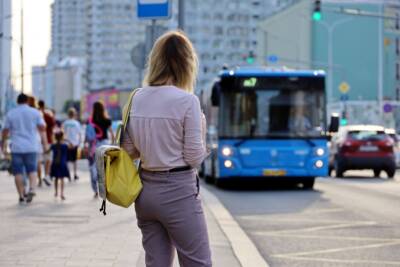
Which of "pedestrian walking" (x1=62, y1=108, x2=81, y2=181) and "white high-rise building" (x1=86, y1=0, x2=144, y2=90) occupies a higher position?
"white high-rise building" (x1=86, y1=0, x2=144, y2=90)

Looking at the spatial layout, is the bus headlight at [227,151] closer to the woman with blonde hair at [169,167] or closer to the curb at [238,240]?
the curb at [238,240]

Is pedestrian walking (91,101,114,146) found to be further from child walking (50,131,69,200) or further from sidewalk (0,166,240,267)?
sidewalk (0,166,240,267)

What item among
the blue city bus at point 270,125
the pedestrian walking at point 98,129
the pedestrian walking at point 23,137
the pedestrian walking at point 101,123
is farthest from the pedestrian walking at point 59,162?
the blue city bus at point 270,125

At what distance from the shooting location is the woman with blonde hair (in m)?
4.91

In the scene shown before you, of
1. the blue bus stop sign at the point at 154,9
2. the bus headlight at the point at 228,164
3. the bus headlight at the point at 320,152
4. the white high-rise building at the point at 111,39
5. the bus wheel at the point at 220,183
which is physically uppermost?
the white high-rise building at the point at 111,39

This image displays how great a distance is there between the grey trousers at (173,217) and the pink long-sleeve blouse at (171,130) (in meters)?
0.08

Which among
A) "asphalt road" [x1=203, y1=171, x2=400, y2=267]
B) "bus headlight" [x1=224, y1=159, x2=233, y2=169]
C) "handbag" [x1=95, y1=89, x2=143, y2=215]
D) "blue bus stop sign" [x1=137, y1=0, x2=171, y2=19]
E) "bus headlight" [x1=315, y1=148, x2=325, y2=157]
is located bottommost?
"asphalt road" [x1=203, y1=171, x2=400, y2=267]

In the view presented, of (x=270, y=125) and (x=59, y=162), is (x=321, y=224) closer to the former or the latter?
(x=59, y=162)

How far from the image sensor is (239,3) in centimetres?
15488

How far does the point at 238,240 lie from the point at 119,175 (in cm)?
545

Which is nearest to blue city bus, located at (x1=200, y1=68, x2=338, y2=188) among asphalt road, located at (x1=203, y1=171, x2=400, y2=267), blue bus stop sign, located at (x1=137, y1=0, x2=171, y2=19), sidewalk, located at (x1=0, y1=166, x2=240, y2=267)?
asphalt road, located at (x1=203, y1=171, x2=400, y2=267)

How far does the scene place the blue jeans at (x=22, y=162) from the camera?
13.9m

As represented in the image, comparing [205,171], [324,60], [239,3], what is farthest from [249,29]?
[205,171]

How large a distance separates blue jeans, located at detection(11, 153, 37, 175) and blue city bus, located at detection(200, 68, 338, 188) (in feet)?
23.4
